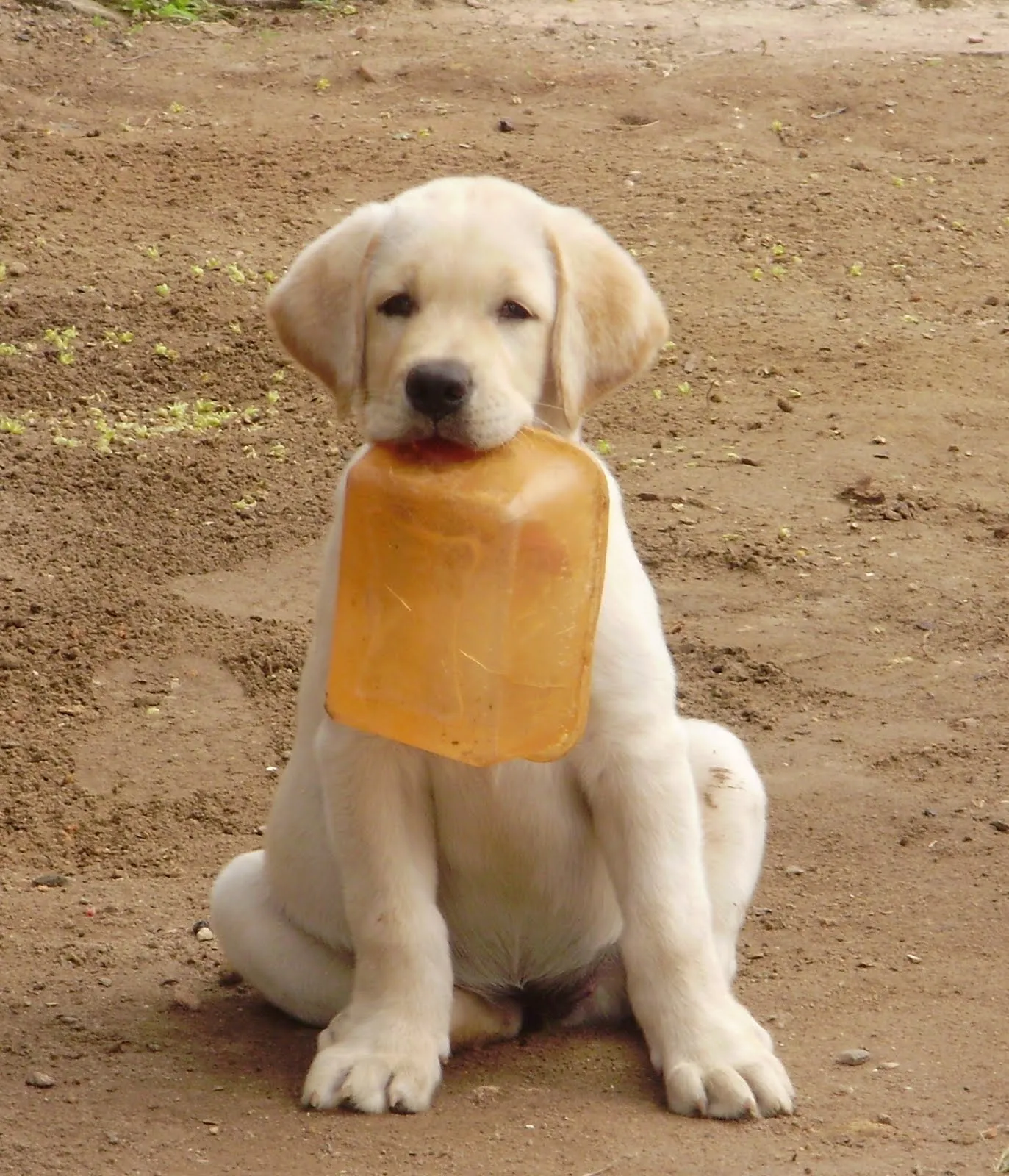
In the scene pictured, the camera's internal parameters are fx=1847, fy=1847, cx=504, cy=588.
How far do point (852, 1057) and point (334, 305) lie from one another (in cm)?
186

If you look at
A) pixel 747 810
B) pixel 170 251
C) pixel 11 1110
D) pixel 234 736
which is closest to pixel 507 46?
pixel 170 251

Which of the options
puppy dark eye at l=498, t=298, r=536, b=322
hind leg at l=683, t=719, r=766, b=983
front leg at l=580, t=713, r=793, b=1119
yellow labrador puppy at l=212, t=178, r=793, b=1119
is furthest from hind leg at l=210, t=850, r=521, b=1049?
puppy dark eye at l=498, t=298, r=536, b=322

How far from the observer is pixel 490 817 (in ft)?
12.1

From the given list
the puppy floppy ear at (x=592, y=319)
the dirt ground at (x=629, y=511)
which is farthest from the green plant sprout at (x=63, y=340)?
the puppy floppy ear at (x=592, y=319)

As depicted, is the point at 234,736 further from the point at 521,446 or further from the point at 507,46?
the point at 507,46

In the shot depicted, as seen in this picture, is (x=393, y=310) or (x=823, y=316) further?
(x=823, y=316)

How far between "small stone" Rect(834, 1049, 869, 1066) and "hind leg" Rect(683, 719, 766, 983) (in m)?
0.30

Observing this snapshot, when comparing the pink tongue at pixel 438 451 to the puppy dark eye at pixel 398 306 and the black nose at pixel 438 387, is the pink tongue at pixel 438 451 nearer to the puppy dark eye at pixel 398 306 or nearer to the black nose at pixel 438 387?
the black nose at pixel 438 387

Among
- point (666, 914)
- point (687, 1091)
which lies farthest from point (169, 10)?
point (687, 1091)

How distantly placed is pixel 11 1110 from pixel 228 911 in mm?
690

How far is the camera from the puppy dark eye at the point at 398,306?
3.57 meters

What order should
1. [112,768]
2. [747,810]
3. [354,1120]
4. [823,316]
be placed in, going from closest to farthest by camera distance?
[354,1120], [747,810], [112,768], [823,316]

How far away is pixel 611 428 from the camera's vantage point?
7.89 meters

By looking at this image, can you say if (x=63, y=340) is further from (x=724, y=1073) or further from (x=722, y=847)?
(x=724, y=1073)
